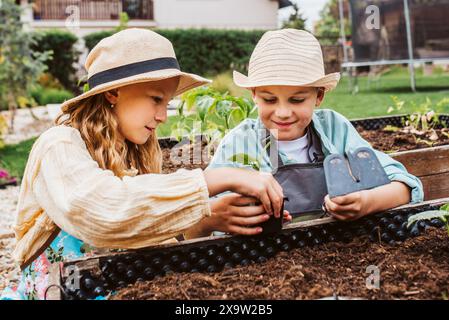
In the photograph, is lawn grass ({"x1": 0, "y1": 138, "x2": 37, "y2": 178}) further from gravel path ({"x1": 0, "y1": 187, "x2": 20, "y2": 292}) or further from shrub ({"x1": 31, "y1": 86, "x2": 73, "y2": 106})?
shrub ({"x1": 31, "y1": 86, "x2": 73, "y2": 106})

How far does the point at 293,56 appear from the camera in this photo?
2078 mm

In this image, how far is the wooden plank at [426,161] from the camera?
3.15 metres

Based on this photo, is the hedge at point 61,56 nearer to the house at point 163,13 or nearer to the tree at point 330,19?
the house at point 163,13

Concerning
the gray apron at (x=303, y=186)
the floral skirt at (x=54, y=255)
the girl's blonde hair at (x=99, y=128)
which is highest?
the girl's blonde hair at (x=99, y=128)

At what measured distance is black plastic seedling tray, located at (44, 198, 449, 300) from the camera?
53.4 inches

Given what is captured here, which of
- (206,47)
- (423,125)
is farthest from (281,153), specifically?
(206,47)

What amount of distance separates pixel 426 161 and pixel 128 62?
2.09 meters

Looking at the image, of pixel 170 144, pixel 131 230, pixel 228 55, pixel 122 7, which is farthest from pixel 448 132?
pixel 122 7

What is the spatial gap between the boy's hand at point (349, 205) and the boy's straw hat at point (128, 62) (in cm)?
62

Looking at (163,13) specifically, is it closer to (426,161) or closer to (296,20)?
(296,20)

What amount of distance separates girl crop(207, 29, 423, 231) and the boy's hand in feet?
0.37

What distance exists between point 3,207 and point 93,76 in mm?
3350

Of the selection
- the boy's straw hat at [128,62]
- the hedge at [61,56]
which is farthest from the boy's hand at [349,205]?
the hedge at [61,56]

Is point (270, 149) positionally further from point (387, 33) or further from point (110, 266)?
point (387, 33)
